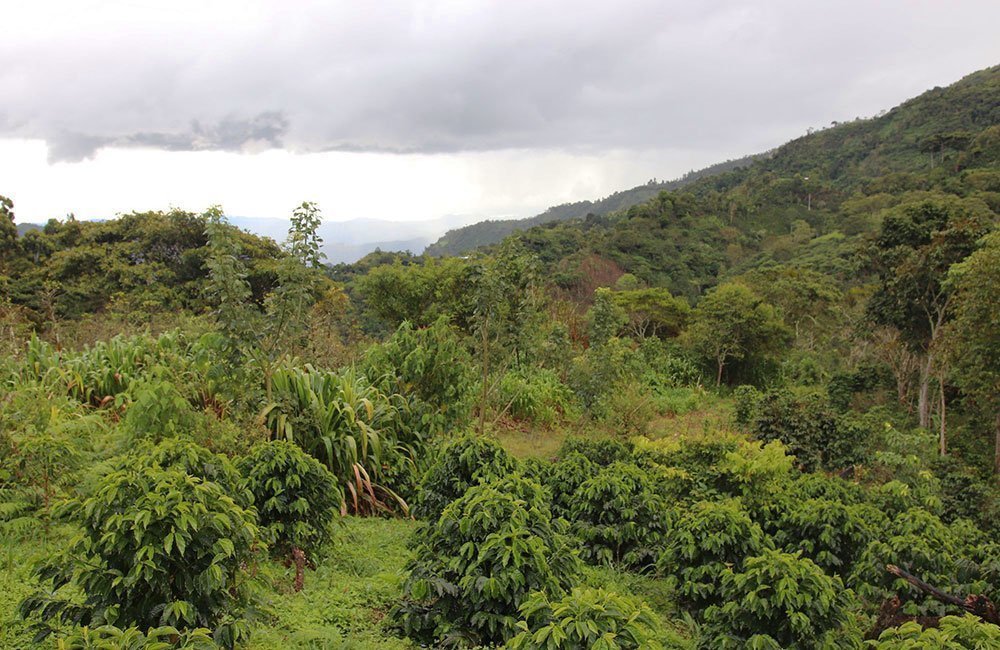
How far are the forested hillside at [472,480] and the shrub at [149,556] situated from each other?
12 mm

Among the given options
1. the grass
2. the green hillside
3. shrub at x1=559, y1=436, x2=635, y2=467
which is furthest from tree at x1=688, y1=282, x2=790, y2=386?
the green hillside

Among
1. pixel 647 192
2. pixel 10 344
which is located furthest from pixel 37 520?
pixel 647 192

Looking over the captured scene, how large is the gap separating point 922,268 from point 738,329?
18.7ft

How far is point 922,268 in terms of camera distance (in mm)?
11766

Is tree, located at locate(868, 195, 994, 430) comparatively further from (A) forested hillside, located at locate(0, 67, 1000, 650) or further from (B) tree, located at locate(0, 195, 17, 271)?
(B) tree, located at locate(0, 195, 17, 271)

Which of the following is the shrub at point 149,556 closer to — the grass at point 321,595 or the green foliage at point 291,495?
the grass at point 321,595

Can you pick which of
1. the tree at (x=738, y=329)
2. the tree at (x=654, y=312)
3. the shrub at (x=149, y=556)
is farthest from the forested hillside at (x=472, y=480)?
the tree at (x=654, y=312)

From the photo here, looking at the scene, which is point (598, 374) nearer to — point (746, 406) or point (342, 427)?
point (746, 406)

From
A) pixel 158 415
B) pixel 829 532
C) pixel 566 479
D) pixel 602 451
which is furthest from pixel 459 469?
pixel 829 532

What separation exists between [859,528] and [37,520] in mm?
6448

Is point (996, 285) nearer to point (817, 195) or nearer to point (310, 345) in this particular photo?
point (310, 345)

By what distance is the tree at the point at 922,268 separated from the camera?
11477 millimetres

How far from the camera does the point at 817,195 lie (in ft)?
179

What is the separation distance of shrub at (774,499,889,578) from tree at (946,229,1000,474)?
5.84 metres
